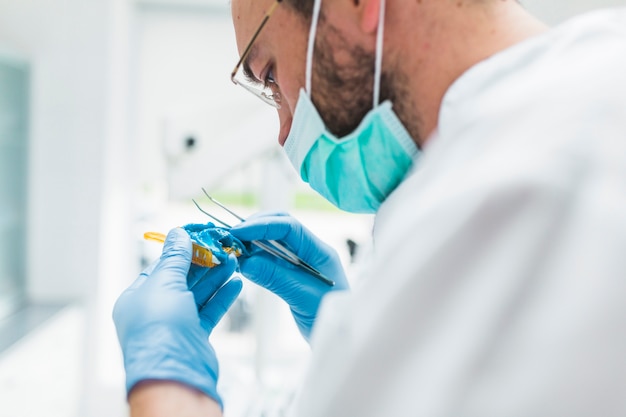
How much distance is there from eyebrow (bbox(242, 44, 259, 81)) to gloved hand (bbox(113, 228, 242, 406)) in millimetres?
307

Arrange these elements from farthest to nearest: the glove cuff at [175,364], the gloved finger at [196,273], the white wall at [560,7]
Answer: the white wall at [560,7] → the gloved finger at [196,273] → the glove cuff at [175,364]

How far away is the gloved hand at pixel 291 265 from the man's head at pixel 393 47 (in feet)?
1.09

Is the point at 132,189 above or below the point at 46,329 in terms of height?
above

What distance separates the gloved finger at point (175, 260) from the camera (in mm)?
776

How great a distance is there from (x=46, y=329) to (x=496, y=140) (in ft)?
6.44

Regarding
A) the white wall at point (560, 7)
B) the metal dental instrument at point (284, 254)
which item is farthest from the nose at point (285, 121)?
the white wall at point (560, 7)

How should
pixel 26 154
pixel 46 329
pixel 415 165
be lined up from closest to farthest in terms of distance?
pixel 415 165, pixel 46 329, pixel 26 154

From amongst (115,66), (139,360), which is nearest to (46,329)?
(115,66)

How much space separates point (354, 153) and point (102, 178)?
1.77m

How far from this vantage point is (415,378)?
1.34 ft

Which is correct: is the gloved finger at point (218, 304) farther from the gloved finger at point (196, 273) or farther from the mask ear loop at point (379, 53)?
the mask ear loop at point (379, 53)

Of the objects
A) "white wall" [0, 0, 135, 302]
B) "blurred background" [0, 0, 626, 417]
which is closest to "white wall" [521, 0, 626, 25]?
"blurred background" [0, 0, 626, 417]

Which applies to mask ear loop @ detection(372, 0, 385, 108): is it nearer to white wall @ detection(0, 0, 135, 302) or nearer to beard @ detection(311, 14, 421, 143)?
beard @ detection(311, 14, 421, 143)

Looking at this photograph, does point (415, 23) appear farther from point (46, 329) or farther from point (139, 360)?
point (46, 329)
